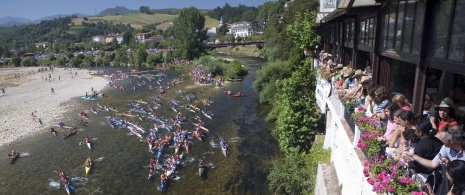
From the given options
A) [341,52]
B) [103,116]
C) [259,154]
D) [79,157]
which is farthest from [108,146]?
[341,52]

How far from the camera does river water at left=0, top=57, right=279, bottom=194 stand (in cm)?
2072

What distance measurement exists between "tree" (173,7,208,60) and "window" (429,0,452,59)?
8090cm

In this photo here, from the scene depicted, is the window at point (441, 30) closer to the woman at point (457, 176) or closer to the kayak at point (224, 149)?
the woman at point (457, 176)

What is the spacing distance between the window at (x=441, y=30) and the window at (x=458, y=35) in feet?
0.77

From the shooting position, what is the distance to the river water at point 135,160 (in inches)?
816

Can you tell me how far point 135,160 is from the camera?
24734 mm

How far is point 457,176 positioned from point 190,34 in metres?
84.2

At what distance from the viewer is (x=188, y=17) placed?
8625 cm

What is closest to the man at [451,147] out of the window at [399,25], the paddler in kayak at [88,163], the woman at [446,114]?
the woman at [446,114]

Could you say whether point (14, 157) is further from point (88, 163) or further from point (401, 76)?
point (401, 76)

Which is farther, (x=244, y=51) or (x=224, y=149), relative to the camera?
(x=244, y=51)

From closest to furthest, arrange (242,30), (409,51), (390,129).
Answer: (390,129) → (409,51) → (242,30)

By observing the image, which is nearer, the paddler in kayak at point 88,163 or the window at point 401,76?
the window at point 401,76

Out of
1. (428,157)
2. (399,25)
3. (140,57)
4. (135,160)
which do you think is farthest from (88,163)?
(140,57)
